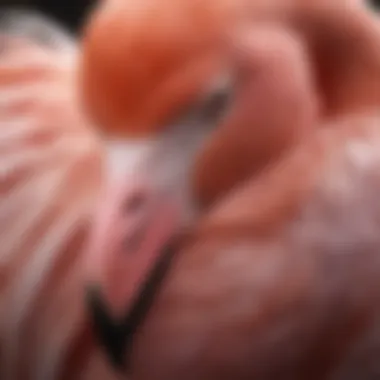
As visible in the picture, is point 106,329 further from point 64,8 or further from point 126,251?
point 64,8

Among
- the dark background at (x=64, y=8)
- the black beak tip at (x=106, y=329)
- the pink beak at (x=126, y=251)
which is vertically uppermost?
the dark background at (x=64, y=8)

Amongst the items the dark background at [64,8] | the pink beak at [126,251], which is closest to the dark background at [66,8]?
the dark background at [64,8]

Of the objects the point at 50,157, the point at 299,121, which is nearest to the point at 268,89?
the point at 299,121

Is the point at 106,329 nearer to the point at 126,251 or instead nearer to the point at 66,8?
the point at 126,251

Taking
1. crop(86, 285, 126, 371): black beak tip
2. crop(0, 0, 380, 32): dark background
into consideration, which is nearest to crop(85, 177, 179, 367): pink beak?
crop(86, 285, 126, 371): black beak tip

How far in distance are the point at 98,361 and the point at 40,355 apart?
0.05 metres

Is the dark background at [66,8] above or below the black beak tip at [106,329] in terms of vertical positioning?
above

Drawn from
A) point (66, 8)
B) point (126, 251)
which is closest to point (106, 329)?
point (126, 251)

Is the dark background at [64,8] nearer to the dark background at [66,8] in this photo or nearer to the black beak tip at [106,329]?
the dark background at [66,8]

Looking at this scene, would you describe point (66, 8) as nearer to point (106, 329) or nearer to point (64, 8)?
point (64, 8)

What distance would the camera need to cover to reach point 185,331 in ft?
1.54

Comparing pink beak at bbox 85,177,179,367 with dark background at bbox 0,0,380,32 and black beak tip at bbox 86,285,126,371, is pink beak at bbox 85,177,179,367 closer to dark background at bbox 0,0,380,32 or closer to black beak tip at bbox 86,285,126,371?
black beak tip at bbox 86,285,126,371

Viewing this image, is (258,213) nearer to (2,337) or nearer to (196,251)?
(196,251)

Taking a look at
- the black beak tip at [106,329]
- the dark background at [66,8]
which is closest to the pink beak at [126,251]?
the black beak tip at [106,329]
